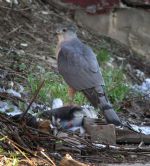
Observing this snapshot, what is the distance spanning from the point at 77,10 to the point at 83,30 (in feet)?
1.19

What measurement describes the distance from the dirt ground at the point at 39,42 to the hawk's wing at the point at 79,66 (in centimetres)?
93

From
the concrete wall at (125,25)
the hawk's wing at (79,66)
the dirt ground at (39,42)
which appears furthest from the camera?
the concrete wall at (125,25)

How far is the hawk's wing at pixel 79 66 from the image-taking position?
6.88 m

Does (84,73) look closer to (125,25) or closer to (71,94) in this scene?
(71,94)

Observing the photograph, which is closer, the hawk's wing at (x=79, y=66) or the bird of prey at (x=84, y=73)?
the bird of prey at (x=84, y=73)

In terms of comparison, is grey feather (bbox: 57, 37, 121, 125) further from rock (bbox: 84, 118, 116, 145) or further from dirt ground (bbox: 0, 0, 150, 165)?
dirt ground (bbox: 0, 0, 150, 165)

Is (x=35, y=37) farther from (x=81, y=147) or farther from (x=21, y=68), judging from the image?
(x=81, y=147)

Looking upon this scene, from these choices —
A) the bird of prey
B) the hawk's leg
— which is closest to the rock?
the bird of prey

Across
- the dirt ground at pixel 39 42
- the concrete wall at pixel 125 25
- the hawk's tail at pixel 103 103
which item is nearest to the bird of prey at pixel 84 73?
the hawk's tail at pixel 103 103

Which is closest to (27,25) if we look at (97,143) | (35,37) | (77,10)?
(35,37)

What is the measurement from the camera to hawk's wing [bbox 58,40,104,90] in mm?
6883

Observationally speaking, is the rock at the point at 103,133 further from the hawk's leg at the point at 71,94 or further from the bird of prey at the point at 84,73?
the hawk's leg at the point at 71,94

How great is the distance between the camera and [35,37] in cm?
1052

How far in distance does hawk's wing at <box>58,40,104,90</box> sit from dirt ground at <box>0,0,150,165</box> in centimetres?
93
